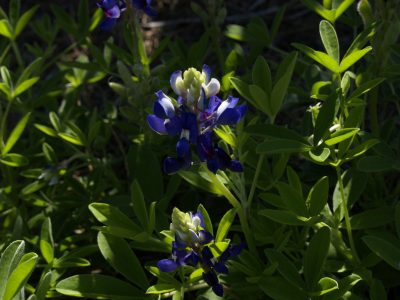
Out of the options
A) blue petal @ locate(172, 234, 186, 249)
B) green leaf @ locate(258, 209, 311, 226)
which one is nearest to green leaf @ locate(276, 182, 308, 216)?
green leaf @ locate(258, 209, 311, 226)

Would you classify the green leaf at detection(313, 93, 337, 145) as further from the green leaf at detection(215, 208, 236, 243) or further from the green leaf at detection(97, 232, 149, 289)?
the green leaf at detection(97, 232, 149, 289)

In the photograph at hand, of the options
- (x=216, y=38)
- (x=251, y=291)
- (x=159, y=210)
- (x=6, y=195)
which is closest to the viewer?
(x=251, y=291)

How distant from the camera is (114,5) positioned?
2703mm

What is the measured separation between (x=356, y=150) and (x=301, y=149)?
0.19m

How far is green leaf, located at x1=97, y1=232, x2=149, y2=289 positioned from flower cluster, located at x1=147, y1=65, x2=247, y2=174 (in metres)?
0.39

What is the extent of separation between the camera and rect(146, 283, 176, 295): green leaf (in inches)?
81.0

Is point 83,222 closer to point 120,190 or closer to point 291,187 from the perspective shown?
point 120,190

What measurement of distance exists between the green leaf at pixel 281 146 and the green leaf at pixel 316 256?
237 millimetres

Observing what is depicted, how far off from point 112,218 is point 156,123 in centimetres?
35

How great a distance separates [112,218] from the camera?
2.18 meters

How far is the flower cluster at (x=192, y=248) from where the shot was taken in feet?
6.47

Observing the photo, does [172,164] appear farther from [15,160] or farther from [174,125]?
[15,160]

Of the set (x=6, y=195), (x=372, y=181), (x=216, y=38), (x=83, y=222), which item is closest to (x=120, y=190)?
(x=83, y=222)

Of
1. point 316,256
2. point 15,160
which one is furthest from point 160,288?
point 15,160
